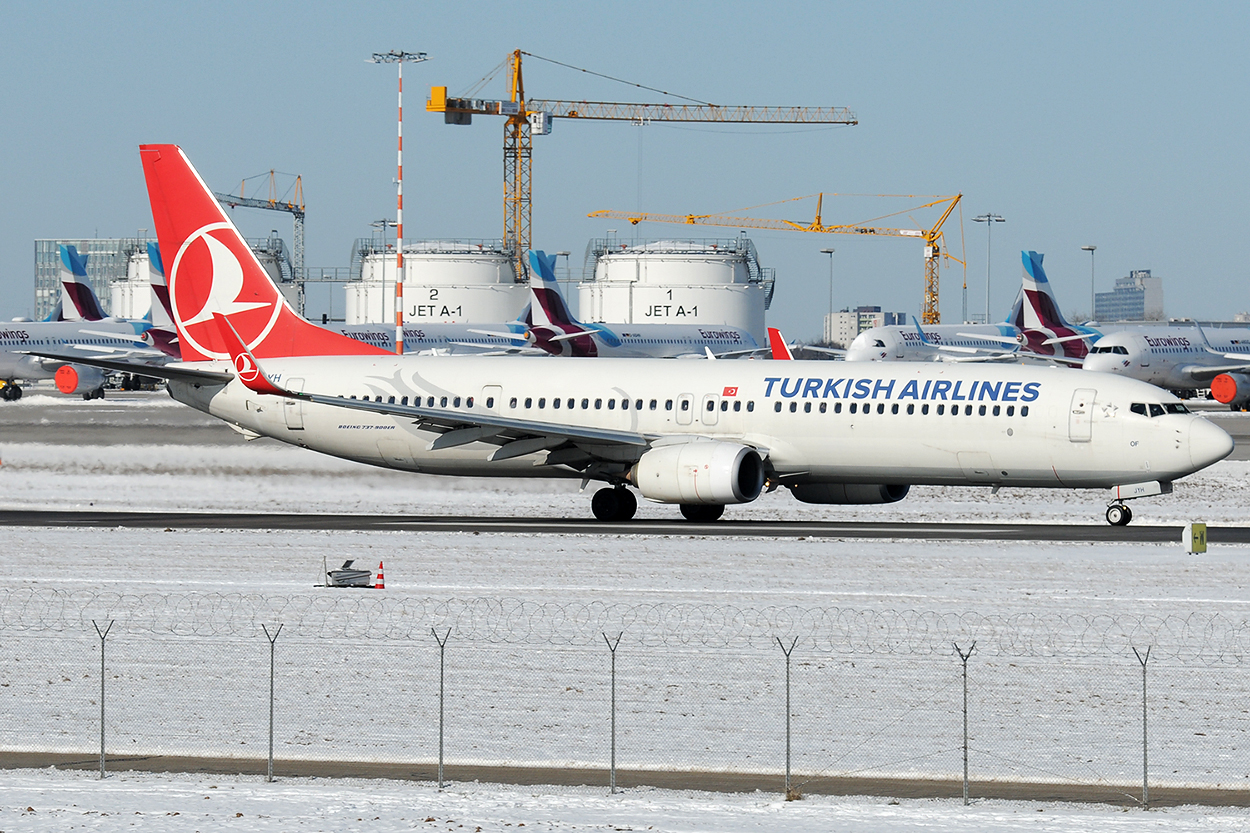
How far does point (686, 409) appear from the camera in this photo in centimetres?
3984

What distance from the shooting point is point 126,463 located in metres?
53.7

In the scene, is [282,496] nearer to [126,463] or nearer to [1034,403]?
[126,463]

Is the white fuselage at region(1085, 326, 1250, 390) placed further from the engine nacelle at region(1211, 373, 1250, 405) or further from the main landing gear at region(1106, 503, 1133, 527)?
the main landing gear at region(1106, 503, 1133, 527)

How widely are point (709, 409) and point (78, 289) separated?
118 metres

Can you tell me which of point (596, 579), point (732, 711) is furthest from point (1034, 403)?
point (732, 711)

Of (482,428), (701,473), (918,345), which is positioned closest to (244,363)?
(482,428)

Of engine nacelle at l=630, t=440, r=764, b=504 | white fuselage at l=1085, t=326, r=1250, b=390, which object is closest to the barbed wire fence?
engine nacelle at l=630, t=440, r=764, b=504

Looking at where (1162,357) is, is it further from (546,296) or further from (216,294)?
(216,294)

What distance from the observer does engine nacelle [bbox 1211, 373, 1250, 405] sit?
9556 cm

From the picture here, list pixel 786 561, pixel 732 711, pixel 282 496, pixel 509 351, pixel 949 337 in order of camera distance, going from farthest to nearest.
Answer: pixel 949 337, pixel 509 351, pixel 282 496, pixel 786 561, pixel 732 711

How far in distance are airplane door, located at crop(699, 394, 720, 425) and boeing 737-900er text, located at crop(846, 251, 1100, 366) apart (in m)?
62.7

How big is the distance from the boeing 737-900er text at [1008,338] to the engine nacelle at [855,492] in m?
61.2

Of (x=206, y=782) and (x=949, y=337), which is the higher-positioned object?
(x=949, y=337)

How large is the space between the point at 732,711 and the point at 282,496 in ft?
104
